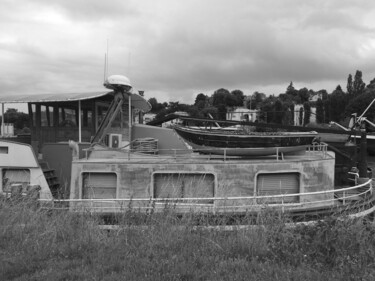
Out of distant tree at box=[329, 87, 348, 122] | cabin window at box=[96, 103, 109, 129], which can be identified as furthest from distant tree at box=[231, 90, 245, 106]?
cabin window at box=[96, 103, 109, 129]

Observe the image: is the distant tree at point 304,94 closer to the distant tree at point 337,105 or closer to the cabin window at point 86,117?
the distant tree at point 337,105

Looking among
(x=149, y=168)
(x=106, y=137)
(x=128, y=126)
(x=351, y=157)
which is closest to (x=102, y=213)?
(x=149, y=168)

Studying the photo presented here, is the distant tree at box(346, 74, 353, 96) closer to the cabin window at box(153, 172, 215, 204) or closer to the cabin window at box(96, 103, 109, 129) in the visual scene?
the cabin window at box(96, 103, 109, 129)

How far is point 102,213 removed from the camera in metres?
7.52

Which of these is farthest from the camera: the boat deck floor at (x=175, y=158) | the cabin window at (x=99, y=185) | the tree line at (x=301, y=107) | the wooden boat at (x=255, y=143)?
the tree line at (x=301, y=107)

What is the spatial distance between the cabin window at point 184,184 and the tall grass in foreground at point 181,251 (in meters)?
2.32

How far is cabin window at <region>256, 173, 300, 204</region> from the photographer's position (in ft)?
27.8

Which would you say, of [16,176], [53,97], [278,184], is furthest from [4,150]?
[278,184]

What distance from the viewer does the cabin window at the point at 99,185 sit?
8.62 meters

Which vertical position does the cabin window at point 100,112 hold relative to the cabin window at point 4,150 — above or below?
above

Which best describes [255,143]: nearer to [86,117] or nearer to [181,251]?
[181,251]

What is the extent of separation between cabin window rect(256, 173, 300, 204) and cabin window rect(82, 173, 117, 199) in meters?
3.28

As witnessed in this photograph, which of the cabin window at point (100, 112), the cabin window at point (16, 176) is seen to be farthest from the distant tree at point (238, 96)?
the cabin window at point (16, 176)

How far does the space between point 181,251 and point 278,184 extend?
4.40 metres
